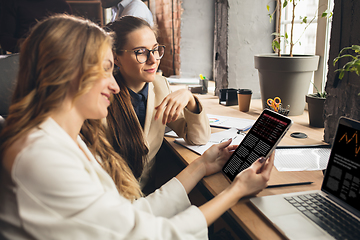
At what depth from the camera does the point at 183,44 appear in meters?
2.90

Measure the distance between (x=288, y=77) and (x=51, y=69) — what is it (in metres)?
1.23

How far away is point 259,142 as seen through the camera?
2.91 ft

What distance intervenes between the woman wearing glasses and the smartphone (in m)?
0.30

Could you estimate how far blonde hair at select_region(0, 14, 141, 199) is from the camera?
637mm

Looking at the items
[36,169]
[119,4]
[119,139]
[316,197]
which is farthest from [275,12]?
[36,169]

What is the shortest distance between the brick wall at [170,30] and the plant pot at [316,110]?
1.78m

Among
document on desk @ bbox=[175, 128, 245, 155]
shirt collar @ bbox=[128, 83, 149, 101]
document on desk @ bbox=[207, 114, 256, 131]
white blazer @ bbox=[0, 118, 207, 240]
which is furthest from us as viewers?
document on desk @ bbox=[207, 114, 256, 131]

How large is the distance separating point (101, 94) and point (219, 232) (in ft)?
3.23

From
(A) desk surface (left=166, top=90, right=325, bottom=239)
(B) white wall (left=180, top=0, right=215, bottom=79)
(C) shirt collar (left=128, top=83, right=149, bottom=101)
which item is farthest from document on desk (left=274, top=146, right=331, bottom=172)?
(B) white wall (left=180, top=0, right=215, bottom=79)

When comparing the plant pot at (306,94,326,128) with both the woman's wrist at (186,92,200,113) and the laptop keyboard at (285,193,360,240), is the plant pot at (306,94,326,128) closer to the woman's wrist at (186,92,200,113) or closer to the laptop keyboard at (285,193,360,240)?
the woman's wrist at (186,92,200,113)

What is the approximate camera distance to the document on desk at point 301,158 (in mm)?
960

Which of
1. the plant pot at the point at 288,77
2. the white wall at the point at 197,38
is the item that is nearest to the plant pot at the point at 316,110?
the plant pot at the point at 288,77

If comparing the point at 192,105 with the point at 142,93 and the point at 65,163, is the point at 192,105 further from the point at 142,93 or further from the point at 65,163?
the point at 65,163

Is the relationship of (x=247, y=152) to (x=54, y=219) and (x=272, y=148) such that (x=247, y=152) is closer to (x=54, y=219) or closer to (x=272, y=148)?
(x=272, y=148)
